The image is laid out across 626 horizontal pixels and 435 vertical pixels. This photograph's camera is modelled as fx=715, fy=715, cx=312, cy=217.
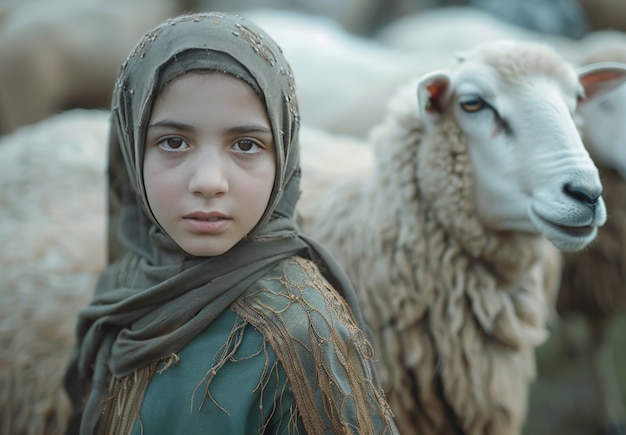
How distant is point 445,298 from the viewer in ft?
7.36

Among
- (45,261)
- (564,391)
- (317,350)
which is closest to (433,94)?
(317,350)

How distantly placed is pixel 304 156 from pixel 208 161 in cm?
158

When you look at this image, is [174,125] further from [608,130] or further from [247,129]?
[608,130]

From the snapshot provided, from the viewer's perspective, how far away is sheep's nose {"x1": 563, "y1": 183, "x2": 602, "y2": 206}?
187 cm

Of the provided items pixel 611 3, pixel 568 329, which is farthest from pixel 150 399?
pixel 611 3

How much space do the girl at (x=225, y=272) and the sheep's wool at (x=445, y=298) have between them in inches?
29.5

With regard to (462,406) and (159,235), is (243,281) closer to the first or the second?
(159,235)

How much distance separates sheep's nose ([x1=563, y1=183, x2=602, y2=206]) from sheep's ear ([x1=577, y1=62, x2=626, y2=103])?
55 cm

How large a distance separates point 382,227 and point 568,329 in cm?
293

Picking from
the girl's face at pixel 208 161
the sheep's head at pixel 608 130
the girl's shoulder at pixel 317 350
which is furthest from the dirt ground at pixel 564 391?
the girl's face at pixel 208 161

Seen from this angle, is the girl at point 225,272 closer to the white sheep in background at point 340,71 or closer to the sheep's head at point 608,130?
the sheep's head at point 608,130

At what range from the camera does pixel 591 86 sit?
2.41 metres

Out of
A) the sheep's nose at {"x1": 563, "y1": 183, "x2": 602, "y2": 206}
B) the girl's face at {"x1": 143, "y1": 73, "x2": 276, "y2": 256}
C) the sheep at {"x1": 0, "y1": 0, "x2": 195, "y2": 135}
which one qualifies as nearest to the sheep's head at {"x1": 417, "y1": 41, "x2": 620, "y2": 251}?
the sheep's nose at {"x1": 563, "y1": 183, "x2": 602, "y2": 206}

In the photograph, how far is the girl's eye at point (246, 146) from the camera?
1.36 m
